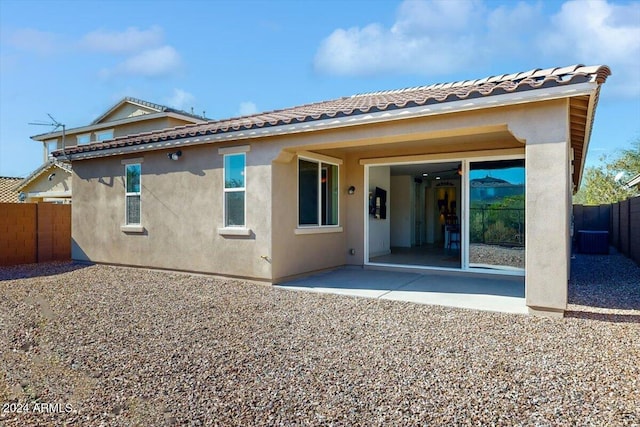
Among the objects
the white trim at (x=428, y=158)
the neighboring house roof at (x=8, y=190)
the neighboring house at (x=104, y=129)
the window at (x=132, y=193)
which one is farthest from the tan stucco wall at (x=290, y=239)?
the neighboring house roof at (x=8, y=190)

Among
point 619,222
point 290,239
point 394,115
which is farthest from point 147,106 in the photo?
point 619,222

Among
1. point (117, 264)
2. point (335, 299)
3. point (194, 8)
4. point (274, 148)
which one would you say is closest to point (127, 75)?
point (194, 8)

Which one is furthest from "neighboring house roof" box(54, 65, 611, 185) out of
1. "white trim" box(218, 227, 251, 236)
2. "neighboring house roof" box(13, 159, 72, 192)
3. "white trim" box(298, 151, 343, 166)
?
"neighboring house roof" box(13, 159, 72, 192)

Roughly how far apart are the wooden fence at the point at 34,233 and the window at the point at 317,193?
9889 mm

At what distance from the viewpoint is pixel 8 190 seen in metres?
26.2

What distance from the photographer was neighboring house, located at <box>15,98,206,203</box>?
22.2m

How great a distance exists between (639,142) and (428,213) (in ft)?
74.8

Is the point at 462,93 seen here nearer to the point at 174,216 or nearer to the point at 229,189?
the point at 229,189

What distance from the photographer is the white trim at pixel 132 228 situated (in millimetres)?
11203

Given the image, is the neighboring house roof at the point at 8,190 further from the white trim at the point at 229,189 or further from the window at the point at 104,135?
the white trim at the point at 229,189

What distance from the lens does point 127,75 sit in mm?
31859

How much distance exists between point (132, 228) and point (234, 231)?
3.83 metres

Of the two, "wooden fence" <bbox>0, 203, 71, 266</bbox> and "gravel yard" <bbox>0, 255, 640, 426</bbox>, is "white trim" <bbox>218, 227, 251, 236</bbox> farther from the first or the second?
"wooden fence" <bbox>0, 203, 71, 266</bbox>

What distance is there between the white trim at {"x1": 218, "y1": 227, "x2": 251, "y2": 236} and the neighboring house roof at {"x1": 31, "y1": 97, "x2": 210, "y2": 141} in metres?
12.1
